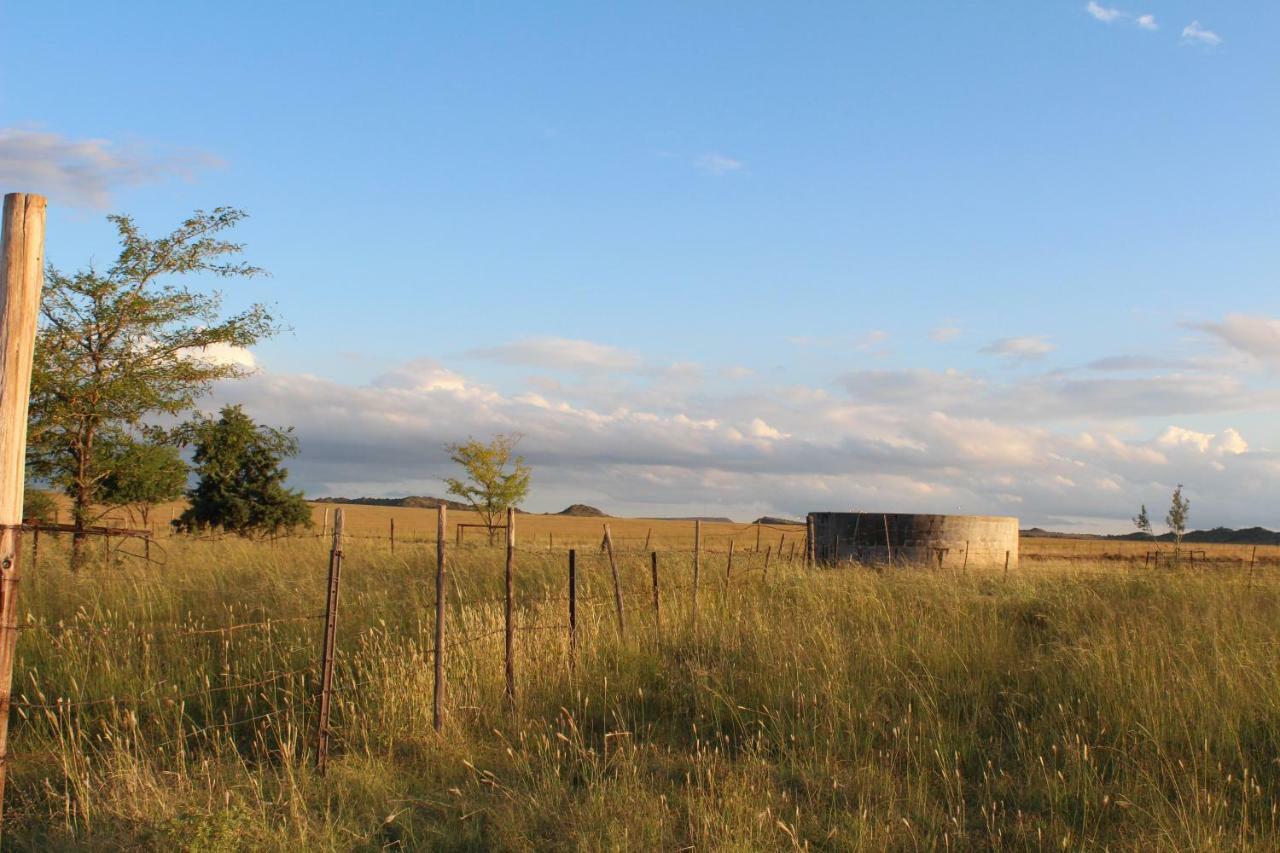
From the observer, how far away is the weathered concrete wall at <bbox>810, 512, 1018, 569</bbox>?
2345 centimetres

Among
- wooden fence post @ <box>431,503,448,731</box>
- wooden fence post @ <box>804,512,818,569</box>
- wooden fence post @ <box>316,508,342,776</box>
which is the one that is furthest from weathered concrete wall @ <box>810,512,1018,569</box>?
wooden fence post @ <box>316,508,342,776</box>

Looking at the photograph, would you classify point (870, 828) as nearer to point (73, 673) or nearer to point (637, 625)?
point (637, 625)

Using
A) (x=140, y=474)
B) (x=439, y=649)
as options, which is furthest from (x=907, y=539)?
(x=439, y=649)

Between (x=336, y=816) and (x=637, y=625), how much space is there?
455 cm

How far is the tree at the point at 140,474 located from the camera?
655 inches

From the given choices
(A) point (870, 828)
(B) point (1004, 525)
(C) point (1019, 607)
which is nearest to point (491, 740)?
(A) point (870, 828)

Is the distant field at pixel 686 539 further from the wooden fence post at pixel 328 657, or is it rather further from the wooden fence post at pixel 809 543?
the wooden fence post at pixel 328 657

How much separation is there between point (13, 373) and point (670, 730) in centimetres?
509

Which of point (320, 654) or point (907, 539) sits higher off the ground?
point (907, 539)

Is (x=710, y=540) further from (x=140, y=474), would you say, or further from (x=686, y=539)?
(x=140, y=474)

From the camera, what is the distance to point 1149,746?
22.3 ft

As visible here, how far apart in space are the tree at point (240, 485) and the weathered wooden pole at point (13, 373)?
26.6 meters

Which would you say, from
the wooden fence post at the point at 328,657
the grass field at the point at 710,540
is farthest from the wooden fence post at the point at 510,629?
the grass field at the point at 710,540

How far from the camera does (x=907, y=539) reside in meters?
23.6
